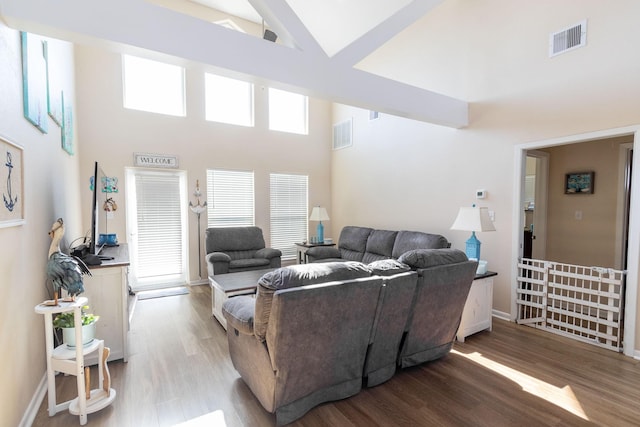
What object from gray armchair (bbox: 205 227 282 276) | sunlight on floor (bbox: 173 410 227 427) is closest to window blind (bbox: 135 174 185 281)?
gray armchair (bbox: 205 227 282 276)

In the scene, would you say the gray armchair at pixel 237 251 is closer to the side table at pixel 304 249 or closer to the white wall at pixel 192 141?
the white wall at pixel 192 141

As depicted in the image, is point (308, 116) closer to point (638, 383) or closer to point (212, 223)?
point (212, 223)

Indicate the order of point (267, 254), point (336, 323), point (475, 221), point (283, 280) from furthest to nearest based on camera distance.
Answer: point (267, 254) → point (475, 221) → point (336, 323) → point (283, 280)

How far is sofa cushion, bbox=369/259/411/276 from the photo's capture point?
2150 millimetres

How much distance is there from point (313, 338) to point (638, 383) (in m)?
2.66

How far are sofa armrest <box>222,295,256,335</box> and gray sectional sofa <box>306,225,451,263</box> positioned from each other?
2759 mm

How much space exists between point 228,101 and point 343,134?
2349mm

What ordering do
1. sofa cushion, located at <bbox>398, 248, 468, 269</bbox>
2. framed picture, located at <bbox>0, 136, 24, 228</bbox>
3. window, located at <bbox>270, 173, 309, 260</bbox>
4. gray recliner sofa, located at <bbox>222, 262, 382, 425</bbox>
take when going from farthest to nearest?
1. window, located at <bbox>270, 173, 309, 260</bbox>
2. sofa cushion, located at <bbox>398, 248, 468, 269</bbox>
3. gray recliner sofa, located at <bbox>222, 262, 382, 425</bbox>
4. framed picture, located at <bbox>0, 136, 24, 228</bbox>

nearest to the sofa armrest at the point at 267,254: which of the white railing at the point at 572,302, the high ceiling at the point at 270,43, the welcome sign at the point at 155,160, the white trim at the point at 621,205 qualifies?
the welcome sign at the point at 155,160

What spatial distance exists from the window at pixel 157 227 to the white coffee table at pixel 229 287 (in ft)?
6.36

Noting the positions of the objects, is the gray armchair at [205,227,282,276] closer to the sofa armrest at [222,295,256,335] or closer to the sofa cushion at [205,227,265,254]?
the sofa cushion at [205,227,265,254]

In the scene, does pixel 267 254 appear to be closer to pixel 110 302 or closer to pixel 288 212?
pixel 288 212

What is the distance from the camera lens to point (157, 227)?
5188mm

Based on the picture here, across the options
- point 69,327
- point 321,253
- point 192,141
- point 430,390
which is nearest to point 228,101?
point 192,141
